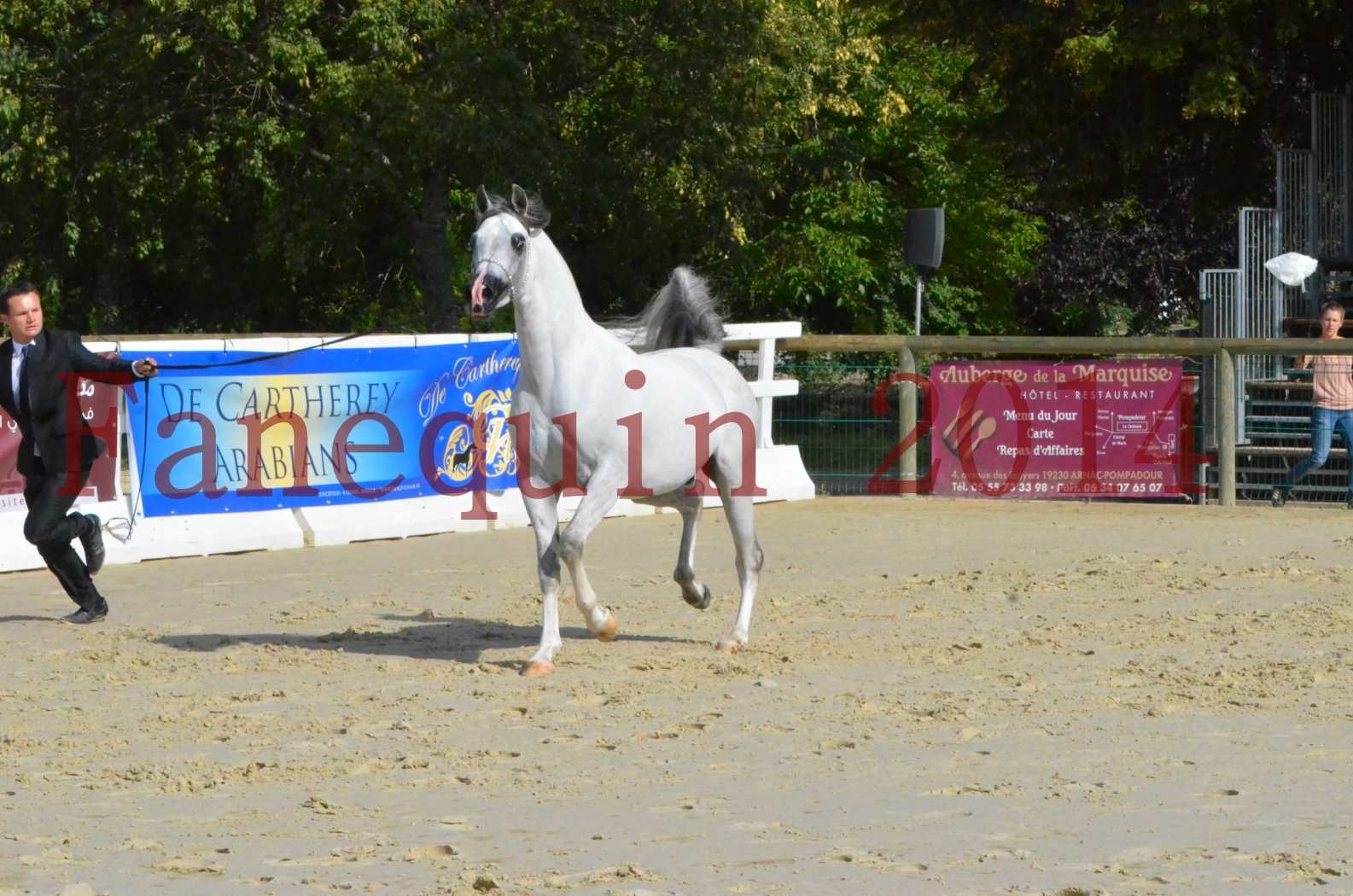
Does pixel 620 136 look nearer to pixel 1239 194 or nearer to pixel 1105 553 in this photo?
pixel 1239 194

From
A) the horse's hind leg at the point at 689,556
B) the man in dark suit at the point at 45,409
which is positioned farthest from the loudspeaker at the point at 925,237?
the man in dark suit at the point at 45,409

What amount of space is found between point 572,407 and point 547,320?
411 millimetres

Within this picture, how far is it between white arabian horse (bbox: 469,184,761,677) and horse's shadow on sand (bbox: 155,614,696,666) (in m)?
0.66

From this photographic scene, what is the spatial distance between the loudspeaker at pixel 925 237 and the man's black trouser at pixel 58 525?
9.90 m

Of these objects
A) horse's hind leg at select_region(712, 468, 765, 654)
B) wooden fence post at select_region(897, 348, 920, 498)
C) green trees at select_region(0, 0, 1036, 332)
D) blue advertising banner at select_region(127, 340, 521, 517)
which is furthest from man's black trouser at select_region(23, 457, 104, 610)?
green trees at select_region(0, 0, 1036, 332)

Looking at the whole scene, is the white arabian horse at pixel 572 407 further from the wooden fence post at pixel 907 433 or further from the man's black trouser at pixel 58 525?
the wooden fence post at pixel 907 433

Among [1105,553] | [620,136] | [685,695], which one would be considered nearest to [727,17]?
[620,136]

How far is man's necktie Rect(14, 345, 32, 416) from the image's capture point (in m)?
9.84

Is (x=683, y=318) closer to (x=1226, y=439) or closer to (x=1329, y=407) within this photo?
(x=1226, y=439)

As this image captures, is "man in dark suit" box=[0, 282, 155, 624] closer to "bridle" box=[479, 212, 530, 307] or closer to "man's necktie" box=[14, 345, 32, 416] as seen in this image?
"man's necktie" box=[14, 345, 32, 416]

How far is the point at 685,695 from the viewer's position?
8.00m

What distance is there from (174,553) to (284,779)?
23.2 ft

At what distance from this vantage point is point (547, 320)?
334 inches

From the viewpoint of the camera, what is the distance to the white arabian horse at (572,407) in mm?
8312
